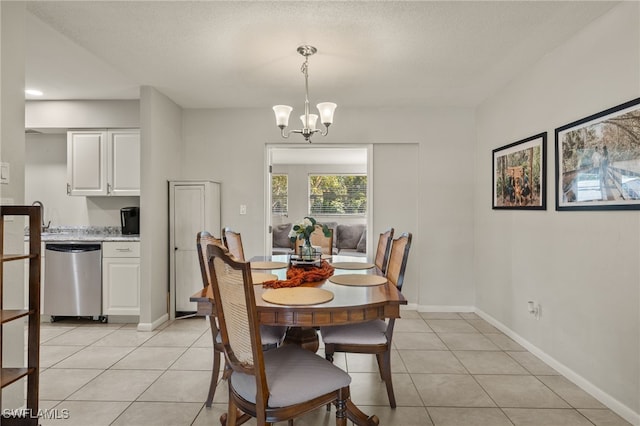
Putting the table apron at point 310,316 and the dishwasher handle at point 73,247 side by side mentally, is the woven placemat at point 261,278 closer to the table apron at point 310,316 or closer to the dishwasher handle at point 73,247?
the table apron at point 310,316

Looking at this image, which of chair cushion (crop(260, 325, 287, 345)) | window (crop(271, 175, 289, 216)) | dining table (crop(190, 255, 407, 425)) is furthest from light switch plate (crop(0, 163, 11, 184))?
window (crop(271, 175, 289, 216))

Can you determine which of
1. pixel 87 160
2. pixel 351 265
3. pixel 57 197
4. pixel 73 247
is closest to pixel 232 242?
pixel 351 265

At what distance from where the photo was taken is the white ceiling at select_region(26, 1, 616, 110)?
7.14 feet

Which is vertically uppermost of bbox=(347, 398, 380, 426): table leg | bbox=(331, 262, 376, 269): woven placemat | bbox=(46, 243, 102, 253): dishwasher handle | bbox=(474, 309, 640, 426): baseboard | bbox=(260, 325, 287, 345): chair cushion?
bbox=(46, 243, 102, 253): dishwasher handle

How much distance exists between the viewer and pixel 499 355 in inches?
115

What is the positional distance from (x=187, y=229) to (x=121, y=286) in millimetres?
828

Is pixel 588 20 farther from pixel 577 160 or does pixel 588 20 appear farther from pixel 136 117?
pixel 136 117

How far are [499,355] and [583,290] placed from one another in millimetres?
872

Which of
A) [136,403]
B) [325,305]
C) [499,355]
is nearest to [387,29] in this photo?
[325,305]

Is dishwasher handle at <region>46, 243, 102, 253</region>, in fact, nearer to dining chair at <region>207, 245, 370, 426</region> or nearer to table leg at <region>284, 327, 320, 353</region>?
table leg at <region>284, 327, 320, 353</region>

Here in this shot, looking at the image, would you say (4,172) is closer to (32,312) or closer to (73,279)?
(32,312)

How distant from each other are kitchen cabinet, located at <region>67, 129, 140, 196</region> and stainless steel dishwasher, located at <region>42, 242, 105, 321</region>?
0.67 m

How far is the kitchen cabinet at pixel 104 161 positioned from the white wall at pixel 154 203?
35 centimetres

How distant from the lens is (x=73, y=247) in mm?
3600
